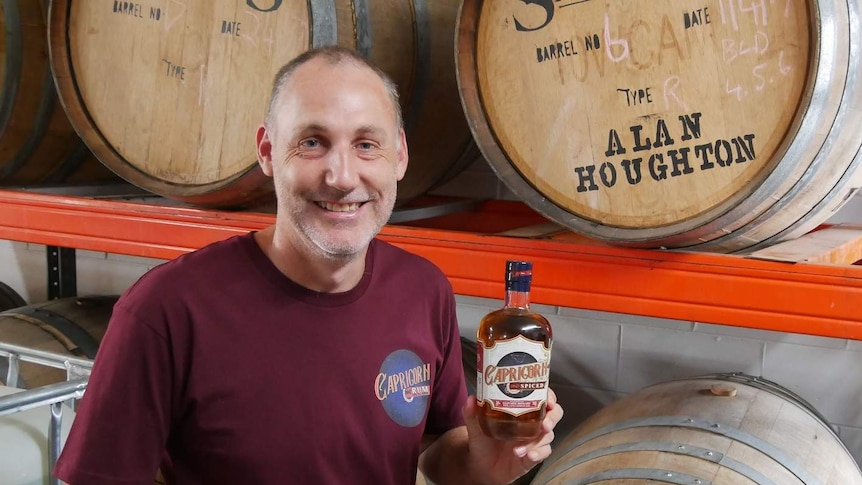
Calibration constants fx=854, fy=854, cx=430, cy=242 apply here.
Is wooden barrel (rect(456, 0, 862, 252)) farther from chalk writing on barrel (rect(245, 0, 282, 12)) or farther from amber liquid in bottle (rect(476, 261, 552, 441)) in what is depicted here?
chalk writing on barrel (rect(245, 0, 282, 12))

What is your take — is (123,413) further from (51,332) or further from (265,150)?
(51,332)

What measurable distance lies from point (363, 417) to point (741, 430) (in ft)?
2.66

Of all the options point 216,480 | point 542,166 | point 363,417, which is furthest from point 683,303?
point 216,480

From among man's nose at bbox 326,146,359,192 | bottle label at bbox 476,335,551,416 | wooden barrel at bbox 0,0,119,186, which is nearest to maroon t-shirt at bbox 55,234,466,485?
man's nose at bbox 326,146,359,192

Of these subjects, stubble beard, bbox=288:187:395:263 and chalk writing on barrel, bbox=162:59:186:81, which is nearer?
stubble beard, bbox=288:187:395:263

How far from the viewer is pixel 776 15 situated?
4.94ft

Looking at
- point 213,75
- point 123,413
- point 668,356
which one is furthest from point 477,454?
point 668,356

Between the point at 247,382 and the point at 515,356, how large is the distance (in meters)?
0.51

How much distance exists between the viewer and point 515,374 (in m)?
1.42

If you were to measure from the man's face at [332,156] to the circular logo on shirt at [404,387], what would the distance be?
265mm

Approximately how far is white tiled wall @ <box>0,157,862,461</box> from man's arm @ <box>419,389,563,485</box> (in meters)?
1.34

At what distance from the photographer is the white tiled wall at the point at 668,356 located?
111 inches

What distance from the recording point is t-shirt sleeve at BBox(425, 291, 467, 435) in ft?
6.22

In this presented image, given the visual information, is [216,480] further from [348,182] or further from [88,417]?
[348,182]
